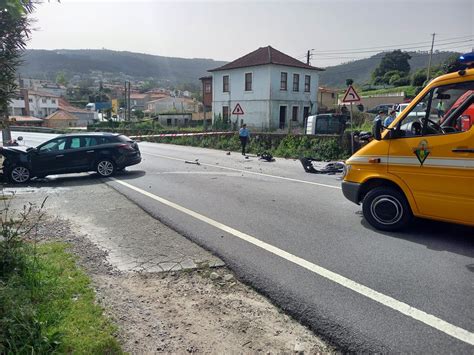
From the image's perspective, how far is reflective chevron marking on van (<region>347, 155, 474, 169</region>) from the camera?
4.83m

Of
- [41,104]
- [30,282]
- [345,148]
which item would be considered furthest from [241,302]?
[41,104]

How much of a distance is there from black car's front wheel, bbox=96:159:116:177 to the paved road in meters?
3.65

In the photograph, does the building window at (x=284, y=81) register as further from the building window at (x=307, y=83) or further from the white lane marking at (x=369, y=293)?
the white lane marking at (x=369, y=293)

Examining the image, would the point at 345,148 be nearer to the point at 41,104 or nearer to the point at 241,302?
the point at 241,302

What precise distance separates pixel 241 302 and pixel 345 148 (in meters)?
13.2

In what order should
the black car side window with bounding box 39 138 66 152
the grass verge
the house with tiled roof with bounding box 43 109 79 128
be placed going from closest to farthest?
1. the grass verge
2. the black car side window with bounding box 39 138 66 152
3. the house with tiled roof with bounding box 43 109 79 128

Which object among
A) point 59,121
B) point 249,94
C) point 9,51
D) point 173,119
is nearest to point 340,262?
point 9,51

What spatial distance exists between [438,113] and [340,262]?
2.97 metres

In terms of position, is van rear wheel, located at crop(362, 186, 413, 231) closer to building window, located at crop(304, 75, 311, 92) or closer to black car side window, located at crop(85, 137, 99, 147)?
black car side window, located at crop(85, 137, 99, 147)

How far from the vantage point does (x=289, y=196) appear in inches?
338

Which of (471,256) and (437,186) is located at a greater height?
(437,186)

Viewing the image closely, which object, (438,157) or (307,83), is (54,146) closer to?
(438,157)

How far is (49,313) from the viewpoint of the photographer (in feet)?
10.5

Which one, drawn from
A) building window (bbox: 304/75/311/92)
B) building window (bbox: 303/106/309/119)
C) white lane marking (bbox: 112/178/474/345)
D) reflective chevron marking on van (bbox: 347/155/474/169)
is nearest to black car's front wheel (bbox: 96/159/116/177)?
white lane marking (bbox: 112/178/474/345)
